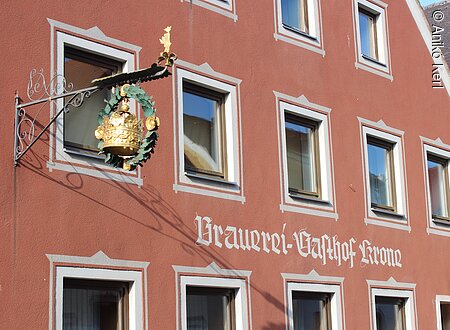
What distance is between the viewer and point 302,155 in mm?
13992

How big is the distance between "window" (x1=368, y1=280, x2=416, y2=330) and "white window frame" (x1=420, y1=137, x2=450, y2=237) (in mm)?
1485

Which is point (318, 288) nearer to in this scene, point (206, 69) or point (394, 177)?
point (394, 177)

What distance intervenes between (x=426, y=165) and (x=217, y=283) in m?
6.53

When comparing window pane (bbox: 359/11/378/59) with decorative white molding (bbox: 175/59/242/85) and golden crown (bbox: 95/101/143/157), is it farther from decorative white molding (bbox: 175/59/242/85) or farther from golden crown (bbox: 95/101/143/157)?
golden crown (bbox: 95/101/143/157)

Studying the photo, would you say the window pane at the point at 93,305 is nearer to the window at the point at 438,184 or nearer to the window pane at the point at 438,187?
the window at the point at 438,184

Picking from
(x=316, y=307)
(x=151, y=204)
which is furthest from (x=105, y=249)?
(x=316, y=307)

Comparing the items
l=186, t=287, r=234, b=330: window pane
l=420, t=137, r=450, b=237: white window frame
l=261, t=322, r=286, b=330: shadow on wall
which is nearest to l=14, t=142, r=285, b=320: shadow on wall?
l=186, t=287, r=234, b=330: window pane

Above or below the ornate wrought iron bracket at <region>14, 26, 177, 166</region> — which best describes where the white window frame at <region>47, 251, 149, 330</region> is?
below

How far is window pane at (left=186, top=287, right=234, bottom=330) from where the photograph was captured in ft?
37.8

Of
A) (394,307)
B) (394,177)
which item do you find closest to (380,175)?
(394,177)

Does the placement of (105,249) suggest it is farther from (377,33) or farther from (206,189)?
(377,33)

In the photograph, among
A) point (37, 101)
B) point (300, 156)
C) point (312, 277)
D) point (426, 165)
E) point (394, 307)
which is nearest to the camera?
point (37, 101)

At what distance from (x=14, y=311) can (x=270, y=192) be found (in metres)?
4.60

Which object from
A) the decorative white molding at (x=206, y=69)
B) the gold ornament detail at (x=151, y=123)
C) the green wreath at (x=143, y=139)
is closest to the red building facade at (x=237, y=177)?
the decorative white molding at (x=206, y=69)
